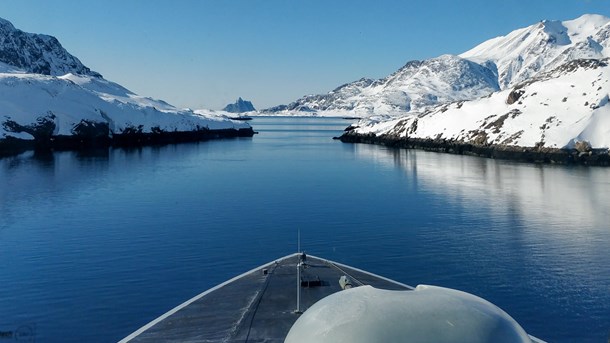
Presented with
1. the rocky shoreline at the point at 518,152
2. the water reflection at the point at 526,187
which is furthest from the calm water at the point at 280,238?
the rocky shoreline at the point at 518,152

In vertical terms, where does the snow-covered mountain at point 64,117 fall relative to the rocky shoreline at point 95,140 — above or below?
above

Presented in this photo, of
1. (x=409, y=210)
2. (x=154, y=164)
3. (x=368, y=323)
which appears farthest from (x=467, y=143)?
(x=368, y=323)

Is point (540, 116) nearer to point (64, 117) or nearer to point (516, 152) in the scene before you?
point (516, 152)

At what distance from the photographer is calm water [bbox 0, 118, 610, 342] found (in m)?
22.0

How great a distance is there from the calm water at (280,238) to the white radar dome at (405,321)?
45.7 ft

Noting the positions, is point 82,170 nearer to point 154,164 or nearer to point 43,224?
point 154,164

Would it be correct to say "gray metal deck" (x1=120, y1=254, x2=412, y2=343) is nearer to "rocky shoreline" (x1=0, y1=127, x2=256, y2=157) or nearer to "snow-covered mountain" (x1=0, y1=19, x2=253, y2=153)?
"rocky shoreline" (x1=0, y1=127, x2=256, y2=157)

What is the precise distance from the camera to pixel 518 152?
3794 inches

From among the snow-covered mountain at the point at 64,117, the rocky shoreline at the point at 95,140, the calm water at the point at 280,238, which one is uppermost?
the snow-covered mountain at the point at 64,117

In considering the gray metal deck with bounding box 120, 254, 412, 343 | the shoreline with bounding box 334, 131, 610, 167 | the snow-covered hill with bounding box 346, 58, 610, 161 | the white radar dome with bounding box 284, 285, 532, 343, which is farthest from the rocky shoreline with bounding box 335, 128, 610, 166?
the white radar dome with bounding box 284, 285, 532, 343

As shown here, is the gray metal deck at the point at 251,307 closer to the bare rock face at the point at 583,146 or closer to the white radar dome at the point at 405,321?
the white radar dome at the point at 405,321

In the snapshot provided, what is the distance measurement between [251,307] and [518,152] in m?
89.5

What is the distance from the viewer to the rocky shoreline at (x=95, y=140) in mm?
109312

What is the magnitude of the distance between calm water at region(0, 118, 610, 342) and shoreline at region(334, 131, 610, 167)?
1902 centimetres
